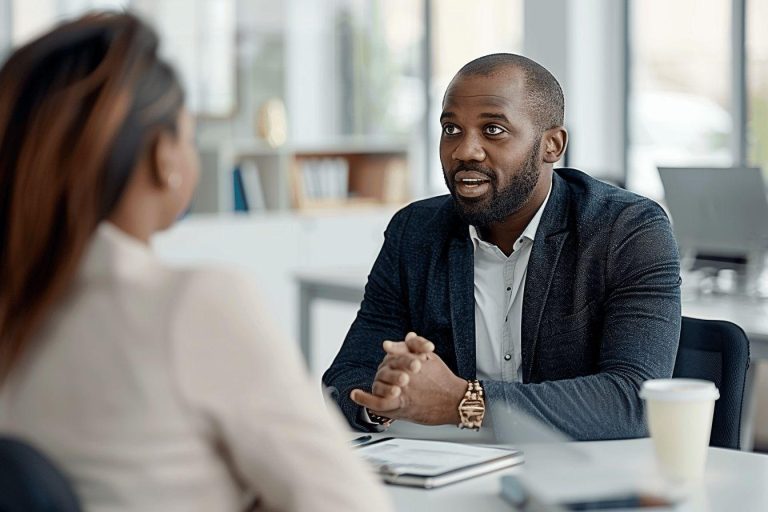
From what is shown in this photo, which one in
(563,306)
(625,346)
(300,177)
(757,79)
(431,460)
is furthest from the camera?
(300,177)

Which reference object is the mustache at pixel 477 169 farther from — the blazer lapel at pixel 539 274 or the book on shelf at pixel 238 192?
the book on shelf at pixel 238 192

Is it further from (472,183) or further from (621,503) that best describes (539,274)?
(621,503)

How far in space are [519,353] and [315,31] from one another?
5974mm

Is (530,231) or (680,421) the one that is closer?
(680,421)

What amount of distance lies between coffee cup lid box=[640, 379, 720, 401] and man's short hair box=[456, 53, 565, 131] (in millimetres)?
723

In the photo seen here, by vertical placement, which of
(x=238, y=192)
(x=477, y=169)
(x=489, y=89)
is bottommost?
(x=238, y=192)

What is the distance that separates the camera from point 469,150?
2.10 metres

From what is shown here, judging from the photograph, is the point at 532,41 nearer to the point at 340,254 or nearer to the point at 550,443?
the point at 340,254

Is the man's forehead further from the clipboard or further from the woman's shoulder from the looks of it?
the woman's shoulder

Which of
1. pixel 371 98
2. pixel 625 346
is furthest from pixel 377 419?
pixel 371 98

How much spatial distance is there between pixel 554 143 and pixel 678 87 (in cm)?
440

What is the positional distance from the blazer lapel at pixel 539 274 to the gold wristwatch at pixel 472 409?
0.88 ft

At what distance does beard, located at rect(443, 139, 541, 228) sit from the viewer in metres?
2.13

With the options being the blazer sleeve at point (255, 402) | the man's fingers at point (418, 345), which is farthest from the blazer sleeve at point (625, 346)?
the blazer sleeve at point (255, 402)
